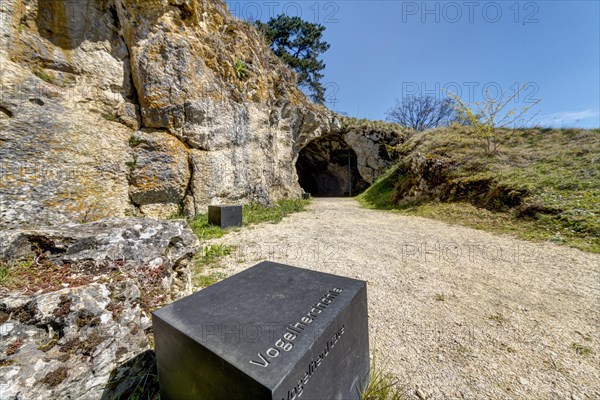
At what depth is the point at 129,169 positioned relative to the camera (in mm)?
6383

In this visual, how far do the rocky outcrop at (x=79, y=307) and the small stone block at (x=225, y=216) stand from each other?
3857mm

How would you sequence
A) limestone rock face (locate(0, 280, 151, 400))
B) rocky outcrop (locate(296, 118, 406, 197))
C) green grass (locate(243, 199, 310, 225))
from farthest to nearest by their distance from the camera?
rocky outcrop (locate(296, 118, 406, 197)) → green grass (locate(243, 199, 310, 225)) → limestone rock face (locate(0, 280, 151, 400))

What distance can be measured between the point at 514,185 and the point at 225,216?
8.45 meters

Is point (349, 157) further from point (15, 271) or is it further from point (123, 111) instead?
point (15, 271)

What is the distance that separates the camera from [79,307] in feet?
4.75

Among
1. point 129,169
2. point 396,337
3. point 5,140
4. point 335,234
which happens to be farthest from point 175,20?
point 396,337

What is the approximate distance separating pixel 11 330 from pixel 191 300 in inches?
38.1

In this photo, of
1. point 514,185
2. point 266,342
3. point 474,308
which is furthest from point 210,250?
point 514,185

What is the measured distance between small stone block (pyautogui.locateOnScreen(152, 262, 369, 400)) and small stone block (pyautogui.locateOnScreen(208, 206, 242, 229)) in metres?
4.86

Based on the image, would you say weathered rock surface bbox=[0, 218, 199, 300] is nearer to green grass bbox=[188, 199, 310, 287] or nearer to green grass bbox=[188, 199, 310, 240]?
green grass bbox=[188, 199, 310, 287]

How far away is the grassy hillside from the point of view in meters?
5.07

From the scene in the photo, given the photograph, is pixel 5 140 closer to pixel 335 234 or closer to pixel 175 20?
pixel 175 20

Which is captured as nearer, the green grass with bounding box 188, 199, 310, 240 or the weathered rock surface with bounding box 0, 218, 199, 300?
the weathered rock surface with bounding box 0, 218, 199, 300

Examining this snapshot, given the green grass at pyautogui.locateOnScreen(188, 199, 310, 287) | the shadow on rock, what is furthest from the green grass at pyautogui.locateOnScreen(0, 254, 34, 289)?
the green grass at pyautogui.locateOnScreen(188, 199, 310, 287)
